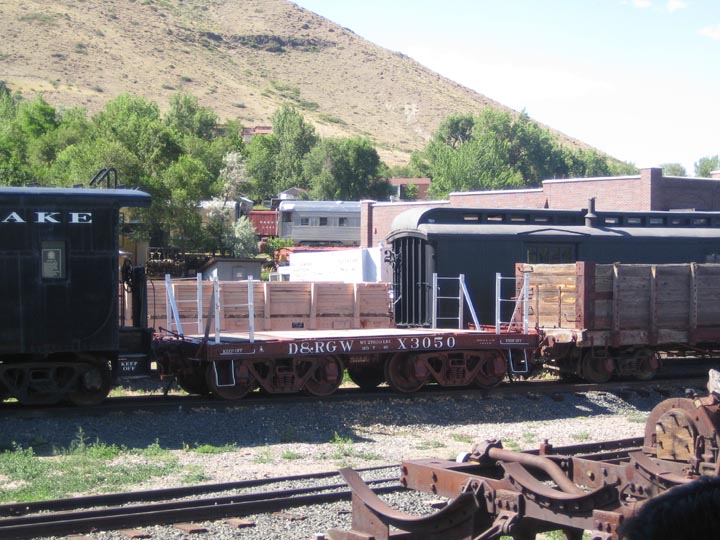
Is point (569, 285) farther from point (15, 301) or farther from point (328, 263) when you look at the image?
point (328, 263)

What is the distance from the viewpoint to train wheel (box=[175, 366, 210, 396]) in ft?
48.1

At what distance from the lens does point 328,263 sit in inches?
1198

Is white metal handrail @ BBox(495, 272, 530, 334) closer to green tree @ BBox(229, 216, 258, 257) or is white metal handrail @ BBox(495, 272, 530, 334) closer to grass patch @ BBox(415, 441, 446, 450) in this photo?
grass patch @ BBox(415, 441, 446, 450)

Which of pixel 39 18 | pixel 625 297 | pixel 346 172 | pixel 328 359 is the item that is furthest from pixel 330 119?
pixel 328 359

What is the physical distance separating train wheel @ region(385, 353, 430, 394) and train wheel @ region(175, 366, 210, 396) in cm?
319

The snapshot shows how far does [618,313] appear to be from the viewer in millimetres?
16828

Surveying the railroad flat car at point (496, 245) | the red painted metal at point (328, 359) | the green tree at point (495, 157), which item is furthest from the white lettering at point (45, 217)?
the green tree at point (495, 157)

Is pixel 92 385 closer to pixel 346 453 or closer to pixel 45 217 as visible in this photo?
pixel 45 217

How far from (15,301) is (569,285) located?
10004 millimetres

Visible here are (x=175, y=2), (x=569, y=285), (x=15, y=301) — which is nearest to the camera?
(x=15, y=301)

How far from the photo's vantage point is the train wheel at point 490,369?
16.1 m

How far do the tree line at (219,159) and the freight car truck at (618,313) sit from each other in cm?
2629

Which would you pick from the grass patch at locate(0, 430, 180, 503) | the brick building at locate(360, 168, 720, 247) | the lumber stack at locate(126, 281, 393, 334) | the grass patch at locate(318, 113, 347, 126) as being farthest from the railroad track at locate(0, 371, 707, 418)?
the grass patch at locate(318, 113, 347, 126)

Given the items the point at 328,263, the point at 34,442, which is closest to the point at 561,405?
the point at 34,442
